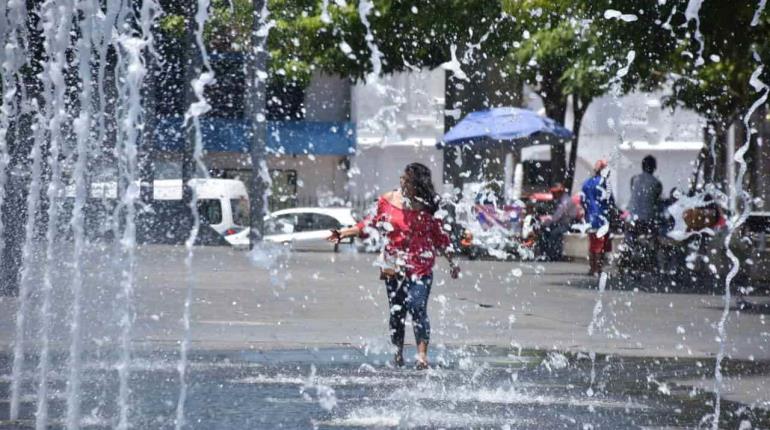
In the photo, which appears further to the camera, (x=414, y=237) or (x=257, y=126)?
(x=257, y=126)

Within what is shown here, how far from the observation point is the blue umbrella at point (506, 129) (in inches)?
1147

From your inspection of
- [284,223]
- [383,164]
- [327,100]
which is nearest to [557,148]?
[284,223]

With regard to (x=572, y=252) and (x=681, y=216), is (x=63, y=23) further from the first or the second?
(x=572, y=252)

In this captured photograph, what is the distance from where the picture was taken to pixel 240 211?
37125 millimetres

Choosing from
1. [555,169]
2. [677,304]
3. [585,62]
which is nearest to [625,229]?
[585,62]

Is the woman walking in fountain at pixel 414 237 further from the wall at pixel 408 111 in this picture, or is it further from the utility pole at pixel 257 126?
the wall at pixel 408 111

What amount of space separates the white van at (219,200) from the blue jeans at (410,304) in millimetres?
24859

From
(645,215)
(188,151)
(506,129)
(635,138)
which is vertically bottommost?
(645,215)

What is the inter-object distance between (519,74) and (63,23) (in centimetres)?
2286

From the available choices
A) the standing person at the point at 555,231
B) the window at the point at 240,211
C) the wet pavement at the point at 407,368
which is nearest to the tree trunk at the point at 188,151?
the window at the point at 240,211

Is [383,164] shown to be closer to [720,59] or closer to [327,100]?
[327,100]

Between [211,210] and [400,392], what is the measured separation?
27720 mm

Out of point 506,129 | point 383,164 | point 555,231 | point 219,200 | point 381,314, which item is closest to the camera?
point 381,314

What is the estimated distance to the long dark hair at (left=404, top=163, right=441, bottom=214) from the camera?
34.9ft
